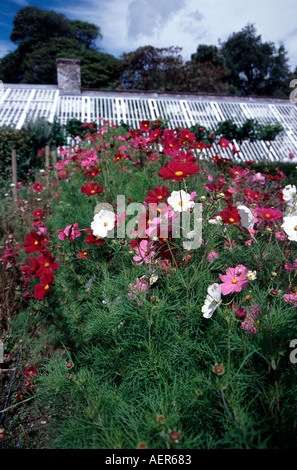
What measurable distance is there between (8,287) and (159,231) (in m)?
1.70

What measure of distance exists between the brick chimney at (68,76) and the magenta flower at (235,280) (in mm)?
10279

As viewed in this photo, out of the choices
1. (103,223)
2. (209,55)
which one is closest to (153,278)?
(103,223)

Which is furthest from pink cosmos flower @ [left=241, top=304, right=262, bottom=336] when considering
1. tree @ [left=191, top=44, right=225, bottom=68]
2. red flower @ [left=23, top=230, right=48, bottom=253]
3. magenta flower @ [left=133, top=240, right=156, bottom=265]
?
tree @ [left=191, top=44, right=225, bottom=68]

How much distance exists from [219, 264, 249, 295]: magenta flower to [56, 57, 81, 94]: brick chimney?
1028 cm

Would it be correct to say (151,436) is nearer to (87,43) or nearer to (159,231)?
(159,231)

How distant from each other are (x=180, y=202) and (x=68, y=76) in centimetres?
1044

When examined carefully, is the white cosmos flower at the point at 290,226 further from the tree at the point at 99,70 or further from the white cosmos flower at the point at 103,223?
the tree at the point at 99,70

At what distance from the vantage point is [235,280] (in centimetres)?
107

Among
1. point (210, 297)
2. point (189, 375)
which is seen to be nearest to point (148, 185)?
point (210, 297)

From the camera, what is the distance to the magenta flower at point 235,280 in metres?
1.06

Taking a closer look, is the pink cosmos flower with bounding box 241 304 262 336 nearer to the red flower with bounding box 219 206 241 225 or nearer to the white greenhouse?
the red flower with bounding box 219 206 241 225
